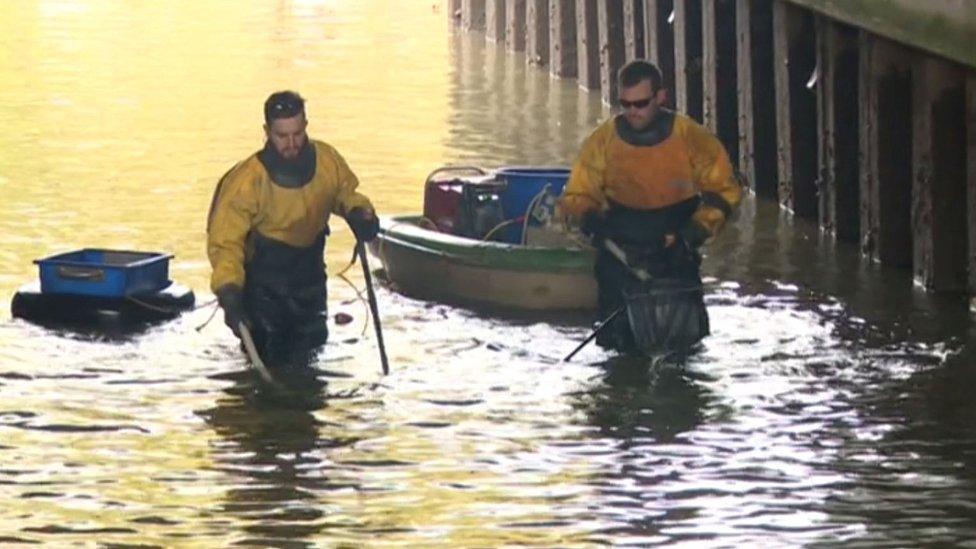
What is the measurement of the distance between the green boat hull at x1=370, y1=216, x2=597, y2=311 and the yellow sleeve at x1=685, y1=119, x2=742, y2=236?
1.78 m

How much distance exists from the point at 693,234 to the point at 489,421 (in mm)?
1977

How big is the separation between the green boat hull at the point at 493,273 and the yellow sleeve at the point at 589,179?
1642 mm

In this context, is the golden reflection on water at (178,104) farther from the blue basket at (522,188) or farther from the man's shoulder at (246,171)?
the man's shoulder at (246,171)

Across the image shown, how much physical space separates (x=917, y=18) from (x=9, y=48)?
23.0 metres

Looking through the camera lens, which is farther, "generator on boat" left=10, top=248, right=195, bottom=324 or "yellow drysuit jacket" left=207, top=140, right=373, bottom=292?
"generator on boat" left=10, top=248, right=195, bottom=324

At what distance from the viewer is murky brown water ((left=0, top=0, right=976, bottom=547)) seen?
39.2 feet

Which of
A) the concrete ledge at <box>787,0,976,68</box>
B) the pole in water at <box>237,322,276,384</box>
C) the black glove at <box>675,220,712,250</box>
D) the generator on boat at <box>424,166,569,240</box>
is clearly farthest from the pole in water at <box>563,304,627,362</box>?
the concrete ledge at <box>787,0,976,68</box>

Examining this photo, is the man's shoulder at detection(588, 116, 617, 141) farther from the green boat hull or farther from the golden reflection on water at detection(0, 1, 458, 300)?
the golden reflection on water at detection(0, 1, 458, 300)

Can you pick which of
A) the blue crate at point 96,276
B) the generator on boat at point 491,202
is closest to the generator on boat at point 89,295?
the blue crate at point 96,276

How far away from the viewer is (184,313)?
56.4 feet

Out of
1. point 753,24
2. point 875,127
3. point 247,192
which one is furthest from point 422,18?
point 247,192

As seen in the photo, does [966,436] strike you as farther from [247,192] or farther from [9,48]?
[9,48]

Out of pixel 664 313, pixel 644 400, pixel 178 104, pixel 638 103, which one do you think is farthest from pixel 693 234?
pixel 178 104

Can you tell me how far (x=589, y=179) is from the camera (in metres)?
15.5
